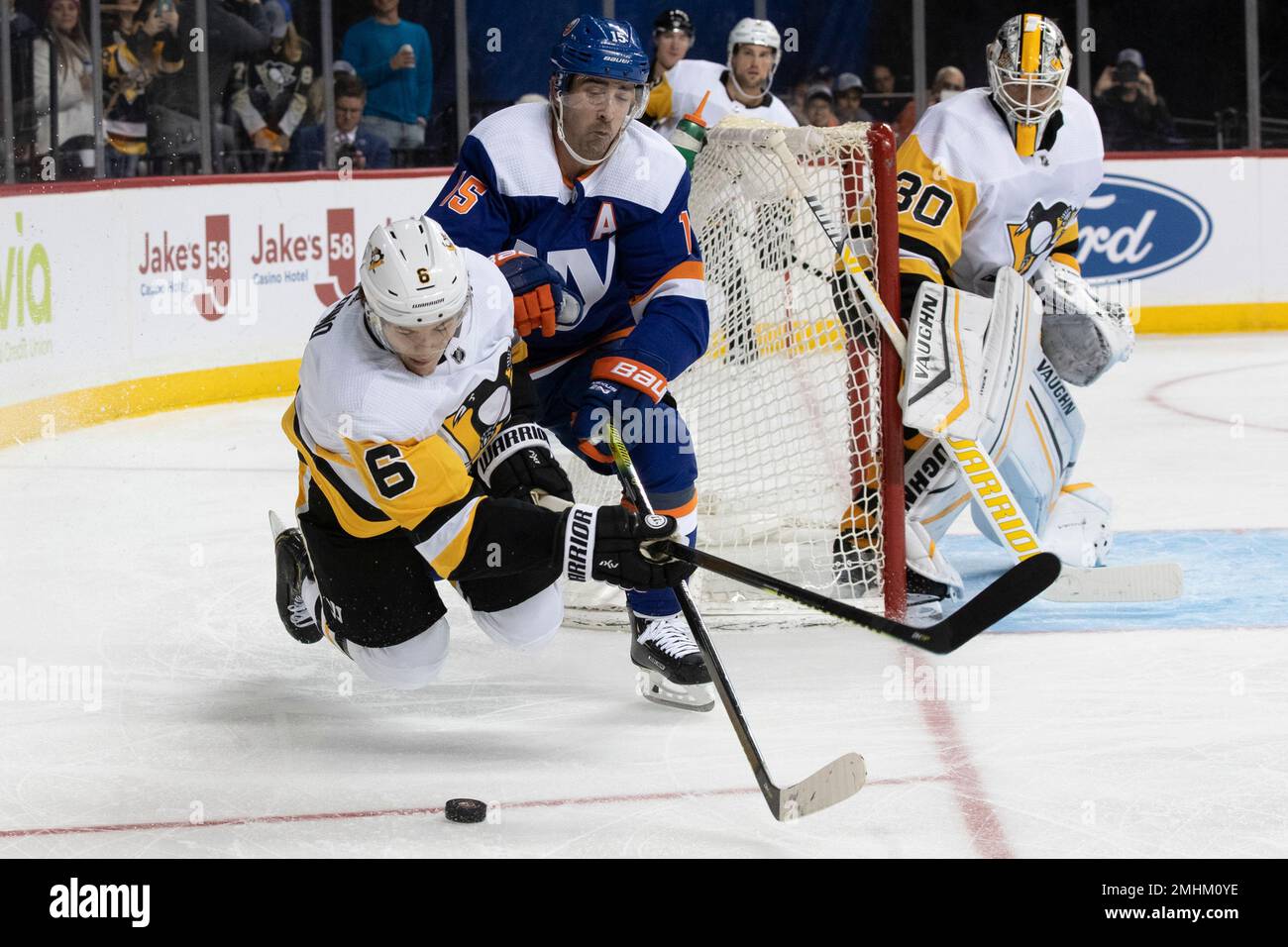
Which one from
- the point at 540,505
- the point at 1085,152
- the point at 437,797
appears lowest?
the point at 437,797

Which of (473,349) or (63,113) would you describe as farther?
(63,113)

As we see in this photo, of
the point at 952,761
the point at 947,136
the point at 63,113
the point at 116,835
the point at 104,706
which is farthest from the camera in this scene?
the point at 63,113

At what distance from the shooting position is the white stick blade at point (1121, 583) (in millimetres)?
3549

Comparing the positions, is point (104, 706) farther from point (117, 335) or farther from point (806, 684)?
point (117, 335)

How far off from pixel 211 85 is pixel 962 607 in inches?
209

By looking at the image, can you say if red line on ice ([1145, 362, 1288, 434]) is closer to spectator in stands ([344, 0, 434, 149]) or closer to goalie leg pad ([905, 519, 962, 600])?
goalie leg pad ([905, 519, 962, 600])

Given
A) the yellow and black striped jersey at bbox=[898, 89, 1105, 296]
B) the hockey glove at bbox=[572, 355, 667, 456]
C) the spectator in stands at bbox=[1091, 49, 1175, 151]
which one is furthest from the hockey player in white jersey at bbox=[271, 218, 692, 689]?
the spectator in stands at bbox=[1091, 49, 1175, 151]

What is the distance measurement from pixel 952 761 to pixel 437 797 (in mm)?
792

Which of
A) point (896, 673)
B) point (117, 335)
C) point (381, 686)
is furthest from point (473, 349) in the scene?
point (117, 335)

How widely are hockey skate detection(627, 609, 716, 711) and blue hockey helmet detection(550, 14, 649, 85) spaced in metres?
0.97

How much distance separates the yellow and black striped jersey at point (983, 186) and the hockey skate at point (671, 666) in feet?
3.28

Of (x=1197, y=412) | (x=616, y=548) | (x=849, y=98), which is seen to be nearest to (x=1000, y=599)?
(x=616, y=548)

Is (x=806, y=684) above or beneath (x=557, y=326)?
beneath

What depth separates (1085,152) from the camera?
12.4ft
